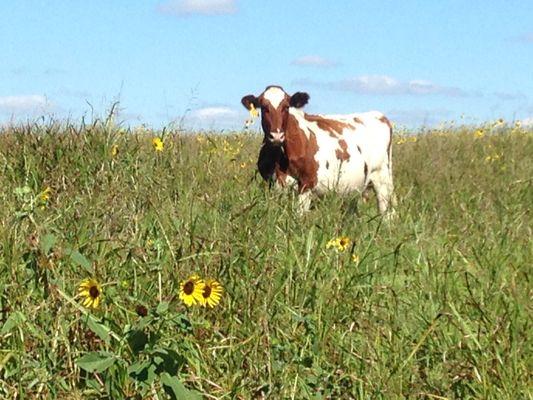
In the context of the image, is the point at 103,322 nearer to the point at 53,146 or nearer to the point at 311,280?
the point at 311,280

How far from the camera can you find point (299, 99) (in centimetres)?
952

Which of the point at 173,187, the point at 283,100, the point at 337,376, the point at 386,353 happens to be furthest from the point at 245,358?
the point at 283,100

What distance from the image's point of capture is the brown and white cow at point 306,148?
29.7 ft

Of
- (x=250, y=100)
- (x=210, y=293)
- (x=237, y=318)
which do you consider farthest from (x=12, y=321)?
(x=250, y=100)

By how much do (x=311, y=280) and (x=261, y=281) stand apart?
0.92ft

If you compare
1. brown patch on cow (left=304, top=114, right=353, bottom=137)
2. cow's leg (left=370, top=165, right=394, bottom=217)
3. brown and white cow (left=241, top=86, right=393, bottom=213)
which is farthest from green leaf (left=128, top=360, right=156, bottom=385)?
cow's leg (left=370, top=165, right=394, bottom=217)

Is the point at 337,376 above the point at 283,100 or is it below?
below

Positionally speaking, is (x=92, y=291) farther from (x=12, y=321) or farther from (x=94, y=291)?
(x=12, y=321)

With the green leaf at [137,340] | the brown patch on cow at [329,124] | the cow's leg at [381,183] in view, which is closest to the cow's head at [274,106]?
the brown patch on cow at [329,124]

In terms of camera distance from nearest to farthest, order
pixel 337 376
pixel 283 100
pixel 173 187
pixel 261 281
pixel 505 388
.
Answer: pixel 505 388 → pixel 337 376 → pixel 261 281 → pixel 173 187 → pixel 283 100

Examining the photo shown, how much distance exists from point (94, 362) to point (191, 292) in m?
0.48

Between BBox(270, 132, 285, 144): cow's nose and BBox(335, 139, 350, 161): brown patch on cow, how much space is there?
1.12 m

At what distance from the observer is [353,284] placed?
164 inches

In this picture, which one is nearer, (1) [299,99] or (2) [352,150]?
(1) [299,99]
